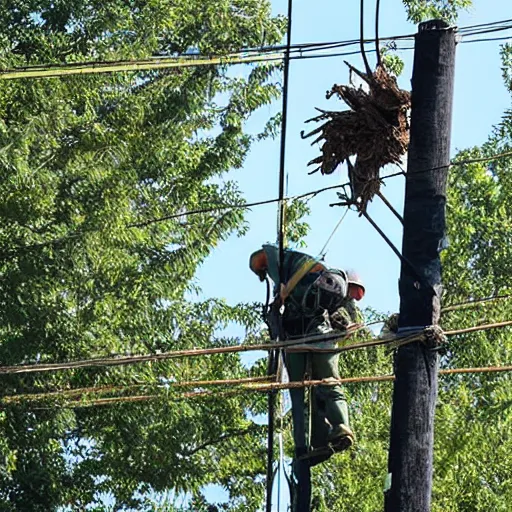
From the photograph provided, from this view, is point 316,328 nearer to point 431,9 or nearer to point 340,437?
point 340,437

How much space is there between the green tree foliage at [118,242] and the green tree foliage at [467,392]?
58.3 inches

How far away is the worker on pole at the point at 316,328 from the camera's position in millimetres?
10836

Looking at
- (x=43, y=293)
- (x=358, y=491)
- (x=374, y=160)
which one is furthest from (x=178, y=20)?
(x=374, y=160)

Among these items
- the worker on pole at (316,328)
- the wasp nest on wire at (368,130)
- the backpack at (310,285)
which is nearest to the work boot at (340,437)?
the worker on pole at (316,328)

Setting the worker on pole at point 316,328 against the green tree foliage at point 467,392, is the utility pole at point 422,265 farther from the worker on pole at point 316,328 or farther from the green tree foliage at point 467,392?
the green tree foliage at point 467,392

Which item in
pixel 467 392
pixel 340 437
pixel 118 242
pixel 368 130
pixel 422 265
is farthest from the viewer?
pixel 467 392

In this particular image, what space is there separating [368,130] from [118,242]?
865cm

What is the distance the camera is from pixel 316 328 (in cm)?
1101

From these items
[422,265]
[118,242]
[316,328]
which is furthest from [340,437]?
[118,242]

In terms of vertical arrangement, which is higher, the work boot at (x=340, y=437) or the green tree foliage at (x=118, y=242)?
the green tree foliage at (x=118, y=242)

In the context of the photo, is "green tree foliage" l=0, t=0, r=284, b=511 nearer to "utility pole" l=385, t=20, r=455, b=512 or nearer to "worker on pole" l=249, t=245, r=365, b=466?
"worker on pole" l=249, t=245, r=365, b=466

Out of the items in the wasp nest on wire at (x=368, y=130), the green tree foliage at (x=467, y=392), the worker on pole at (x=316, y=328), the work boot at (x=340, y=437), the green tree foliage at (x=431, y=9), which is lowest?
the work boot at (x=340, y=437)

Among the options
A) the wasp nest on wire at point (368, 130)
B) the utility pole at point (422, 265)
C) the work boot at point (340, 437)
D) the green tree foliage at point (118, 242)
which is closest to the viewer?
the utility pole at point (422, 265)

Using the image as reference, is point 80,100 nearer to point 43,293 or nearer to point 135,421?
point 43,293
